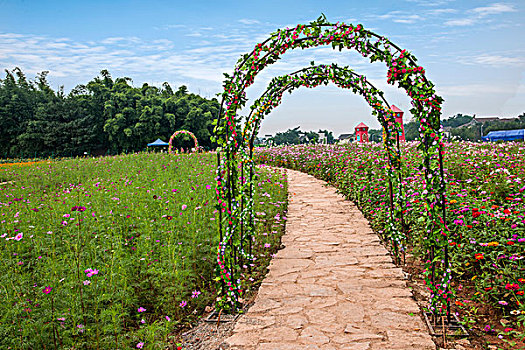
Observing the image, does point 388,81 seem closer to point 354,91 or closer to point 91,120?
point 354,91

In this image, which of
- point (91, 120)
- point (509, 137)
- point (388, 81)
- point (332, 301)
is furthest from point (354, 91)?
point (91, 120)

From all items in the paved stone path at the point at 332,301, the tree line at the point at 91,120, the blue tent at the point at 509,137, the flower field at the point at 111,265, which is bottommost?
the paved stone path at the point at 332,301

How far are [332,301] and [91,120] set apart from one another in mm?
35976

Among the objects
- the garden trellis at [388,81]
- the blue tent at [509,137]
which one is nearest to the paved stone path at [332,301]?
the garden trellis at [388,81]

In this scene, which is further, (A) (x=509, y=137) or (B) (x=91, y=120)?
(B) (x=91, y=120)

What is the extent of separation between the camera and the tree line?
110ft

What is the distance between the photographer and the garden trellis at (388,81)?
320cm

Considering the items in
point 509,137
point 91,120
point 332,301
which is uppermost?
point 91,120

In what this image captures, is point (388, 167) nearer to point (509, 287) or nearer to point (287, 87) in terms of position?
point (287, 87)

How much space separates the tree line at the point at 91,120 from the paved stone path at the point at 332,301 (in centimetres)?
2941

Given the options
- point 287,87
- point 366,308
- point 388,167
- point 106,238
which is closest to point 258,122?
point 287,87

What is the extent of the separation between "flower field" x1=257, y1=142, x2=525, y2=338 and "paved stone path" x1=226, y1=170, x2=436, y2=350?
565 millimetres

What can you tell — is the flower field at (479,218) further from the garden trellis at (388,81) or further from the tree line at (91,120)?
the tree line at (91,120)

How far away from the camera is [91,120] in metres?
35.0
